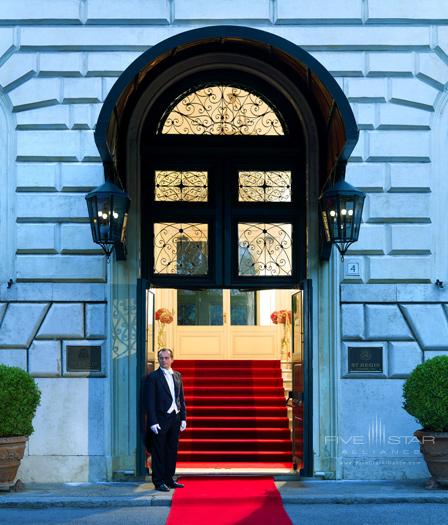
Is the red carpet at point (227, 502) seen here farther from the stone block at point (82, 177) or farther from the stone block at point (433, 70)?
the stone block at point (433, 70)

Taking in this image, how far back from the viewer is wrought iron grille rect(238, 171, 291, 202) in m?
15.7

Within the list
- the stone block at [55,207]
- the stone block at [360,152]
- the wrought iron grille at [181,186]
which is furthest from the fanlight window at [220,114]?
the stone block at [55,207]

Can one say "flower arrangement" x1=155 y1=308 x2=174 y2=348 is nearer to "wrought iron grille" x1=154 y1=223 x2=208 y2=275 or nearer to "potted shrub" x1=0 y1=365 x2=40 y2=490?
"wrought iron grille" x1=154 y1=223 x2=208 y2=275

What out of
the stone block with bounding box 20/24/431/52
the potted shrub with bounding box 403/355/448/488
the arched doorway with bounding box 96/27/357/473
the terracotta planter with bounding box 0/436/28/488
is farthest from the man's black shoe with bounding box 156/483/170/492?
the stone block with bounding box 20/24/431/52

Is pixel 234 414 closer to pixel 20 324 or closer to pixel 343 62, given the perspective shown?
pixel 20 324

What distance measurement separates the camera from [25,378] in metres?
13.6

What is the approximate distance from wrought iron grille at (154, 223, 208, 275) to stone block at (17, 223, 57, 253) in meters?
1.50

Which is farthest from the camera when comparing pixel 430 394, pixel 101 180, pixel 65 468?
pixel 101 180

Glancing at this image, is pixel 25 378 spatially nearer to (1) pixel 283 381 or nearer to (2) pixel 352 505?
(2) pixel 352 505

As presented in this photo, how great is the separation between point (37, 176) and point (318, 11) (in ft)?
15.0

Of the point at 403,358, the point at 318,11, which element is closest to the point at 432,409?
the point at 403,358

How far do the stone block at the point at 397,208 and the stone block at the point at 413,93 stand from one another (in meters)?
1.30

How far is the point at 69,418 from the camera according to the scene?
1485 cm

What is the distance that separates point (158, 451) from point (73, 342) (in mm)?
1977
